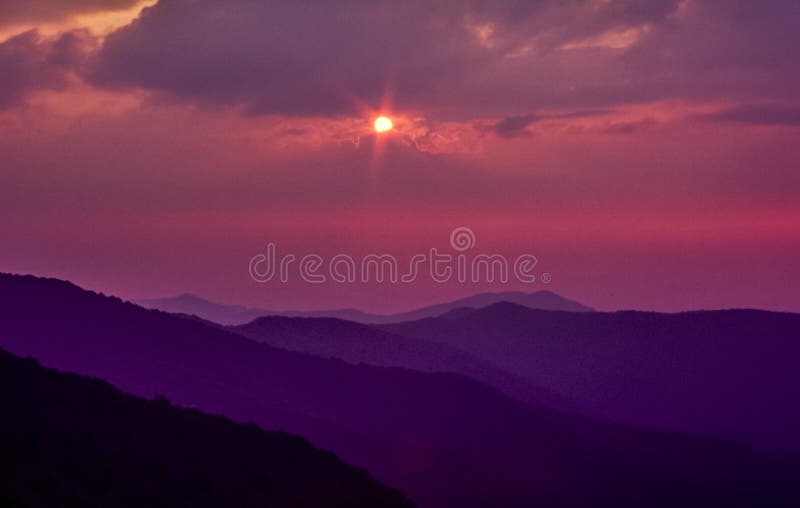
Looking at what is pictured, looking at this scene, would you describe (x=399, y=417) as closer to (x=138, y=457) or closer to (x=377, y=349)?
(x=377, y=349)

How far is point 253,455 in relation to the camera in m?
63.4

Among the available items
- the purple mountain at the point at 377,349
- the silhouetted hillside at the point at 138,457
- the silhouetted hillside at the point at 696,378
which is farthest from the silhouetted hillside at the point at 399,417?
the silhouetted hillside at the point at 696,378

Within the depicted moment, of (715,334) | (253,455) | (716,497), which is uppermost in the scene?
(715,334)

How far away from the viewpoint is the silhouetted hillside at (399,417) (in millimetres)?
93125

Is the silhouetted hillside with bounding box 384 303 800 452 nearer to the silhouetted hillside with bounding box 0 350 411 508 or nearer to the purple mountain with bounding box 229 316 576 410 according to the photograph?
the purple mountain with bounding box 229 316 576 410

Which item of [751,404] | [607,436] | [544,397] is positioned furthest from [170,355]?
[751,404]

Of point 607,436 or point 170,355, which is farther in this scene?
point 607,436

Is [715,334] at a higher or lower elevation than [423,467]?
higher

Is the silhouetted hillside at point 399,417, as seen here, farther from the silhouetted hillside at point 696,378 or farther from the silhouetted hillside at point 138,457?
the silhouetted hillside at point 696,378

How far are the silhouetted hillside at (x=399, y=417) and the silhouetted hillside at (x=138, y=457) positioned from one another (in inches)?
928

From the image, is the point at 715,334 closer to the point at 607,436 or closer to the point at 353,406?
the point at 607,436

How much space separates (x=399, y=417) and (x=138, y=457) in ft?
211

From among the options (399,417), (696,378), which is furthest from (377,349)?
(696,378)

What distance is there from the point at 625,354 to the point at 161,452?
151 metres
